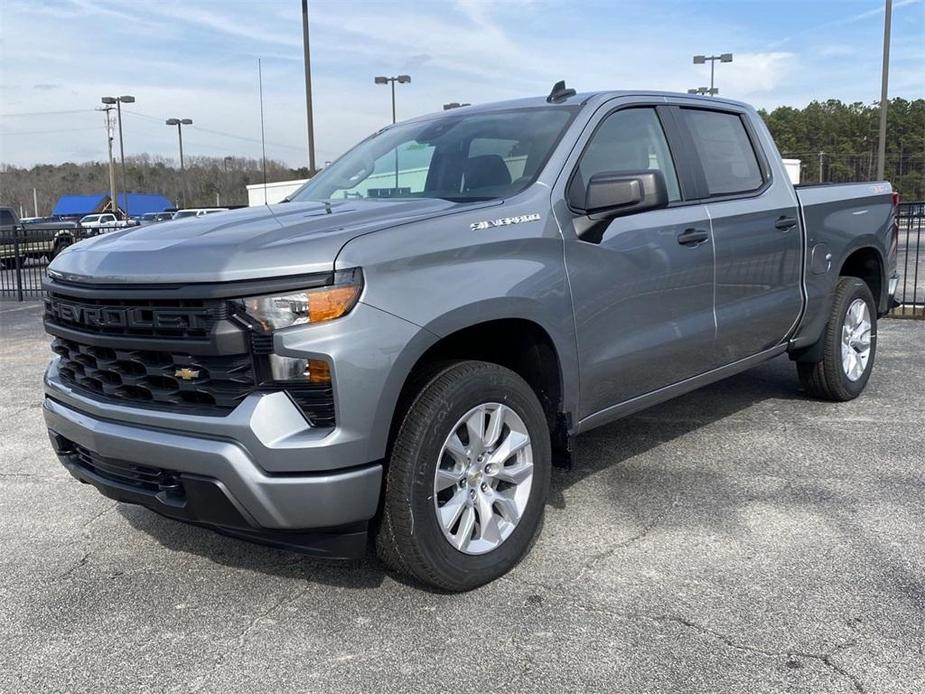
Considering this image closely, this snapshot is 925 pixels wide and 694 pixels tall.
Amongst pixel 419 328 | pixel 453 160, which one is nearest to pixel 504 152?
pixel 453 160

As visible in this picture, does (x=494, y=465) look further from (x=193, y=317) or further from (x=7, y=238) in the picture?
(x=7, y=238)

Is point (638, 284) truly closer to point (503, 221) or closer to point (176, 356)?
point (503, 221)

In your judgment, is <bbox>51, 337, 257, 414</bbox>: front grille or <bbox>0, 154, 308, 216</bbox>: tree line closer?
<bbox>51, 337, 257, 414</bbox>: front grille

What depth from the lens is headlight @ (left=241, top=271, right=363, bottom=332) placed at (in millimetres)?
2729

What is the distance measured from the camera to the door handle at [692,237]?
4.12m

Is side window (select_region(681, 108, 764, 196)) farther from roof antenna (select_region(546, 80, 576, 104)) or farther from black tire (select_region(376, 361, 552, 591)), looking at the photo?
black tire (select_region(376, 361, 552, 591))

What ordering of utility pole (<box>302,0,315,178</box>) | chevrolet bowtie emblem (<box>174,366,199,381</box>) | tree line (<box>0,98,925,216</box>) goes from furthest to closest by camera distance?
tree line (<box>0,98,925,216</box>), utility pole (<box>302,0,315,178</box>), chevrolet bowtie emblem (<box>174,366,199,381</box>)

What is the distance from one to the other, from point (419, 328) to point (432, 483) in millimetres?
551

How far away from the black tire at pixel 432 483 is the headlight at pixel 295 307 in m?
0.50

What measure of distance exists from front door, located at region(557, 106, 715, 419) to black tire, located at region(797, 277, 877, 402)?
1.58 meters

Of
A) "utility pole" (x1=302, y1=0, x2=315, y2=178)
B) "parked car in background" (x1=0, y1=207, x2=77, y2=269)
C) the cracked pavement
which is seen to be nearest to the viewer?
the cracked pavement

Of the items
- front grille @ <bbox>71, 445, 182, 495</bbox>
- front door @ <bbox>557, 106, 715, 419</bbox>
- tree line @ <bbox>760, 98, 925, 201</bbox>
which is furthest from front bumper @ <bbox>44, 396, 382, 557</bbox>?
tree line @ <bbox>760, 98, 925, 201</bbox>

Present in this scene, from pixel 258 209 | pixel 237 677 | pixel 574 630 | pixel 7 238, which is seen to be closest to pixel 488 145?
pixel 258 209

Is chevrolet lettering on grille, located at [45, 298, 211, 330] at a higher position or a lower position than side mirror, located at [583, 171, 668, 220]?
lower
